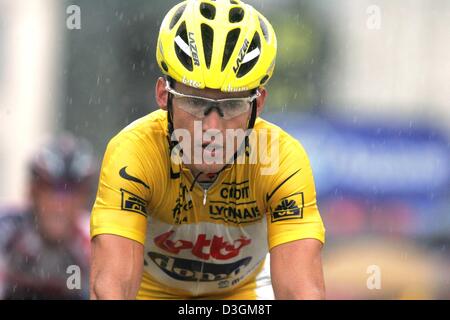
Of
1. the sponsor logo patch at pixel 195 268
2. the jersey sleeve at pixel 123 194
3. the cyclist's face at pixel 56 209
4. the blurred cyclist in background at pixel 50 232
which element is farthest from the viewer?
the cyclist's face at pixel 56 209

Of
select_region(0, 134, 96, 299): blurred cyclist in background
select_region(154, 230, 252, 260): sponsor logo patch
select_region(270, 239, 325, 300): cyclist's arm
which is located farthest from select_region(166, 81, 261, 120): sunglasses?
select_region(0, 134, 96, 299): blurred cyclist in background

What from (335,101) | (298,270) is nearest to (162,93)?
(298,270)

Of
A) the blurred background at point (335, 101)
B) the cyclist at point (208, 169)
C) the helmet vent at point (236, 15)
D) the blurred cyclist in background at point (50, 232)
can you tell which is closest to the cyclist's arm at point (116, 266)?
the cyclist at point (208, 169)

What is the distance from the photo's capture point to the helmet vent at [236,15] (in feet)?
18.8

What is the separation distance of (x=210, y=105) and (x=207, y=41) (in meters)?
0.32

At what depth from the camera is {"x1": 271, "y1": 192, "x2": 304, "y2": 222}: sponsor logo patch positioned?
18.4 feet

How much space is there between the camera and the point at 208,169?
5559mm

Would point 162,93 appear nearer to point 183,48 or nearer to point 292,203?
point 183,48

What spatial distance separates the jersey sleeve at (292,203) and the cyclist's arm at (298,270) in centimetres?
4

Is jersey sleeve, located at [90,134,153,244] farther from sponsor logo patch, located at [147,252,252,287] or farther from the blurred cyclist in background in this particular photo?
the blurred cyclist in background

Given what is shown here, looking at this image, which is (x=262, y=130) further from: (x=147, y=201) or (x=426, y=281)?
(x=426, y=281)

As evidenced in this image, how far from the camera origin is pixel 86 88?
563 inches

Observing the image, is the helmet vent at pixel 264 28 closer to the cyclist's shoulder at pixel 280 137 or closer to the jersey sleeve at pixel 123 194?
the cyclist's shoulder at pixel 280 137

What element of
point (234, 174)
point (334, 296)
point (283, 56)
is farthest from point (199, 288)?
point (283, 56)
